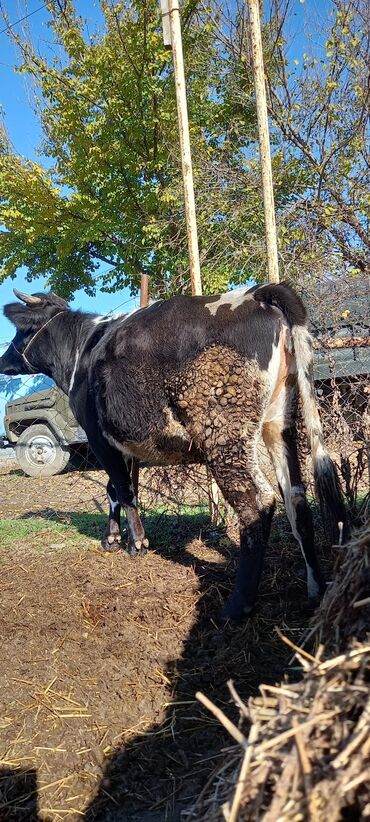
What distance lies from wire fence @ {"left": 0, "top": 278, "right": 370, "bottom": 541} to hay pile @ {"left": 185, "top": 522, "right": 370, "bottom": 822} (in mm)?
2161

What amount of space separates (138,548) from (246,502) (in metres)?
1.70

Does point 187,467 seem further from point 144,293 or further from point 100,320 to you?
point 144,293

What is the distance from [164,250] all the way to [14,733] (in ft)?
44.4

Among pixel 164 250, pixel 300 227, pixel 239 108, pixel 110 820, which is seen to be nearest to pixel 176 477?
pixel 110 820

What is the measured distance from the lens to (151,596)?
14.6 feet

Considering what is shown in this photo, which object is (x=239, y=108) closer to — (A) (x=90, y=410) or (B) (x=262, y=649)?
(A) (x=90, y=410)

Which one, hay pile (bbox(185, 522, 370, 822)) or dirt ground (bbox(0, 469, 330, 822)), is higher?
hay pile (bbox(185, 522, 370, 822))

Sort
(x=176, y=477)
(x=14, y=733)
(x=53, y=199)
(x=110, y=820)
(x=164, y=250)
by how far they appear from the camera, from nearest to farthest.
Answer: (x=110, y=820), (x=14, y=733), (x=176, y=477), (x=164, y=250), (x=53, y=199)

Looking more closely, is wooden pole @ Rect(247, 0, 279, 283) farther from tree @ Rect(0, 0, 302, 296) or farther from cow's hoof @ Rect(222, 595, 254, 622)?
tree @ Rect(0, 0, 302, 296)

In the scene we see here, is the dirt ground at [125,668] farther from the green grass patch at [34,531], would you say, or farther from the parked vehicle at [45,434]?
the parked vehicle at [45,434]

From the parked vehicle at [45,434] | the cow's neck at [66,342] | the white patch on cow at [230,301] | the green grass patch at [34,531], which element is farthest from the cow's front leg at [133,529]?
the parked vehicle at [45,434]

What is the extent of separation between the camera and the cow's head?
6.86 m

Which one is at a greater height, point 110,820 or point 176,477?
point 176,477

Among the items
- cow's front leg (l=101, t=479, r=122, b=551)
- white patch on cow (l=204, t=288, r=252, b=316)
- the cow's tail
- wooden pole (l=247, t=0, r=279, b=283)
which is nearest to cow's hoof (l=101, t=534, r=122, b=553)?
cow's front leg (l=101, t=479, r=122, b=551)
